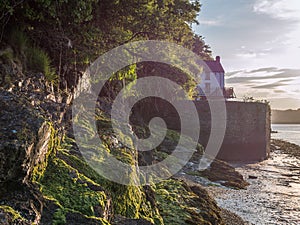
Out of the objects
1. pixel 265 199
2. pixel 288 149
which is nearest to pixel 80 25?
pixel 265 199

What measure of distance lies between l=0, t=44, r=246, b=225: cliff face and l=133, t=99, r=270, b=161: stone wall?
22.1 m

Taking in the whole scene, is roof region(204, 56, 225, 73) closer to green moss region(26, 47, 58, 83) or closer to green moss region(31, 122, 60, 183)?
green moss region(26, 47, 58, 83)

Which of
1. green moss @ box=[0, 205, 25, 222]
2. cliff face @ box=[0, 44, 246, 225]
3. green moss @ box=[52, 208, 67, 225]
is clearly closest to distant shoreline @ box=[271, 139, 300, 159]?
cliff face @ box=[0, 44, 246, 225]

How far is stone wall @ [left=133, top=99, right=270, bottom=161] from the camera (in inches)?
1210

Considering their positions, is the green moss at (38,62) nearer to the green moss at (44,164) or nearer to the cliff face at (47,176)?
the cliff face at (47,176)

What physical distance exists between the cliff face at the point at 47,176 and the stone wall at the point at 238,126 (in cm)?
2212

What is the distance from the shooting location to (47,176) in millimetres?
5223

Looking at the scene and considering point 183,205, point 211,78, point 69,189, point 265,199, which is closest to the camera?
point 69,189

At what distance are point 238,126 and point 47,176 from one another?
29.4 meters

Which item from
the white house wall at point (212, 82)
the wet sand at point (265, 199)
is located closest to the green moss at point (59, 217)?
the wet sand at point (265, 199)

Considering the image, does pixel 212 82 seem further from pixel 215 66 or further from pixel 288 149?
pixel 288 149

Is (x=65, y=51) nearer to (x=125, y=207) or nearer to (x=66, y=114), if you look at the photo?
(x=66, y=114)

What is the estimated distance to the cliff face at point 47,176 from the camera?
420 cm

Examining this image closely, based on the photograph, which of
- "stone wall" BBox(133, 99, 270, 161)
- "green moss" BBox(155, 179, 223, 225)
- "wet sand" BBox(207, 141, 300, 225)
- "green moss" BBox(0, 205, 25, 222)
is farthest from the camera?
"stone wall" BBox(133, 99, 270, 161)
